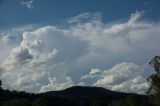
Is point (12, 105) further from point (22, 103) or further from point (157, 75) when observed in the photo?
point (157, 75)

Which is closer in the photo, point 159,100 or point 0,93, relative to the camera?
point 159,100

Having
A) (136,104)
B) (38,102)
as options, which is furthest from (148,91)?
(38,102)

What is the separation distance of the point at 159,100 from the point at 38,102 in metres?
50.3

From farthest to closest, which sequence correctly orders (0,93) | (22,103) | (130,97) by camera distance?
1. (22,103)
2. (130,97)
3. (0,93)

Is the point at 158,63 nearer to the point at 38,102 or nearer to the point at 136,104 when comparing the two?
the point at 136,104

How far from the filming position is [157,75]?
12238cm

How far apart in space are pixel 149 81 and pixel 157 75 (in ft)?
13.2

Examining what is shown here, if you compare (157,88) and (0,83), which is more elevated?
(0,83)

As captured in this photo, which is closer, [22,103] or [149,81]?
[149,81]

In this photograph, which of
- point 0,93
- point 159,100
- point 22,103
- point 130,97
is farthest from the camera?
point 22,103

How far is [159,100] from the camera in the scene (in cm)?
12081

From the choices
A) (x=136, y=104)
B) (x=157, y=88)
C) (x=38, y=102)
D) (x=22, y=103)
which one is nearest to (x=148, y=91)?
(x=157, y=88)

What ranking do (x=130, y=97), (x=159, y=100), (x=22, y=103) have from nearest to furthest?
(x=159, y=100) < (x=130, y=97) < (x=22, y=103)

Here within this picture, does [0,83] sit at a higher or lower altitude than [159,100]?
higher
